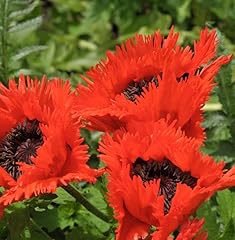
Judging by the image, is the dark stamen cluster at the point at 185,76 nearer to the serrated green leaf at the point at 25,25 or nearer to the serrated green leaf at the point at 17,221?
the serrated green leaf at the point at 17,221

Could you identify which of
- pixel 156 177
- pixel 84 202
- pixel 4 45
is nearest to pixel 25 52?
pixel 4 45

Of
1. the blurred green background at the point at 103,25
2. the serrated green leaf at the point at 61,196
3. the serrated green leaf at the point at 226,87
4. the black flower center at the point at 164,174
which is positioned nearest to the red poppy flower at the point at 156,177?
the black flower center at the point at 164,174

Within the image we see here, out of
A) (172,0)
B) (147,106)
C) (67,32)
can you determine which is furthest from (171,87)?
(67,32)

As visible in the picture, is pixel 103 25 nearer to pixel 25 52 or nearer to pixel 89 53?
pixel 89 53

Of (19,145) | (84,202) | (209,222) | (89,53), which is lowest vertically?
(89,53)

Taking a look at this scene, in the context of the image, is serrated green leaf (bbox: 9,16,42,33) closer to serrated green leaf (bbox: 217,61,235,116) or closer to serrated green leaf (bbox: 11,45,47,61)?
serrated green leaf (bbox: 11,45,47,61)

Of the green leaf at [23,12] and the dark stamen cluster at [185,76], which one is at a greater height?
the dark stamen cluster at [185,76]
